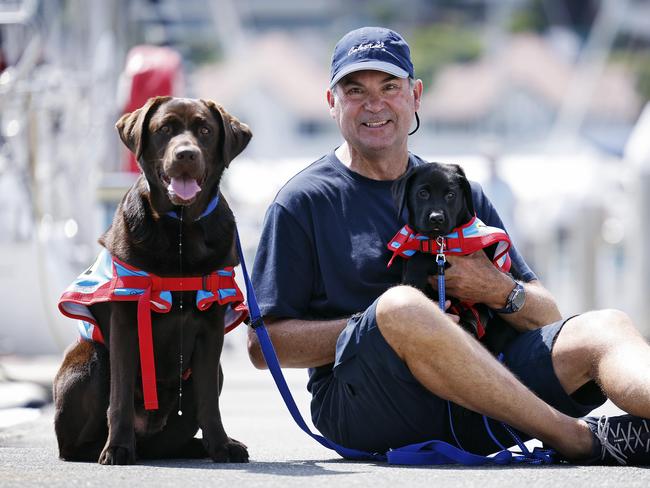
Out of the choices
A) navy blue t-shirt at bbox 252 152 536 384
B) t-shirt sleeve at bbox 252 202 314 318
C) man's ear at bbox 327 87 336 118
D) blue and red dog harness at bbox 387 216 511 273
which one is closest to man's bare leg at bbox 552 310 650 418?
blue and red dog harness at bbox 387 216 511 273

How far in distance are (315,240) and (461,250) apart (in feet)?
1.68

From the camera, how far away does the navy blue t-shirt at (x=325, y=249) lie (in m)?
4.57

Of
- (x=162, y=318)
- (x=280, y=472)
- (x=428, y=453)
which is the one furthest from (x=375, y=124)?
(x=280, y=472)

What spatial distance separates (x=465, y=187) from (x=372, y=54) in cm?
59

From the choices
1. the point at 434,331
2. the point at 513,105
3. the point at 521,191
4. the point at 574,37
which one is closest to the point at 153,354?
the point at 434,331

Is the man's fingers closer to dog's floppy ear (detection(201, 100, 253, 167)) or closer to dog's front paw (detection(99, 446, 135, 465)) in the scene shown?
dog's floppy ear (detection(201, 100, 253, 167))

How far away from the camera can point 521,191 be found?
24.8 metres

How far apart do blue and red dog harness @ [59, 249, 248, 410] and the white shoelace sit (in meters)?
1.23

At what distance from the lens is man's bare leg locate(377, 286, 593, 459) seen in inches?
160

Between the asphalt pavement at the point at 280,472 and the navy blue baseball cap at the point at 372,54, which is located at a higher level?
the navy blue baseball cap at the point at 372,54

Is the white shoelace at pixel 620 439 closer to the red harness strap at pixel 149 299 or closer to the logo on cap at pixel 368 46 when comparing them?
the red harness strap at pixel 149 299

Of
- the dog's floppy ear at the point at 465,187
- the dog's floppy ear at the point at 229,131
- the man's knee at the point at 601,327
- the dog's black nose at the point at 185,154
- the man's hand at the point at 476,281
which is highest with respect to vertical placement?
the dog's floppy ear at the point at 229,131

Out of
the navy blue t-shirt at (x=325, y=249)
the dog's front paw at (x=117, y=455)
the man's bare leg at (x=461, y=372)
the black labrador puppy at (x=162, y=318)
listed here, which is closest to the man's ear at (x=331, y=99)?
the navy blue t-shirt at (x=325, y=249)

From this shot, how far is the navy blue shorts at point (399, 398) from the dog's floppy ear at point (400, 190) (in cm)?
49
